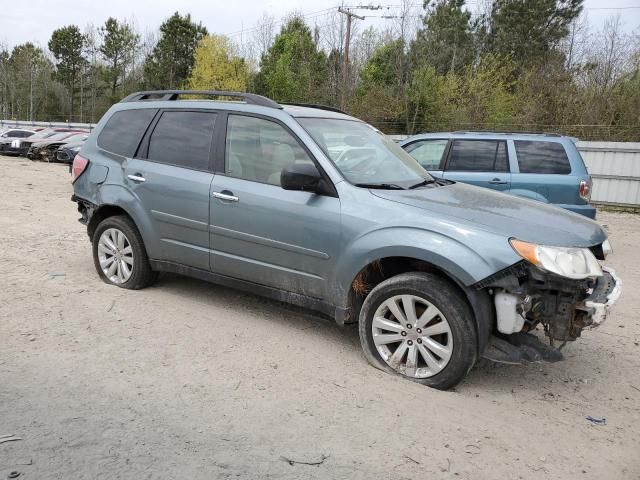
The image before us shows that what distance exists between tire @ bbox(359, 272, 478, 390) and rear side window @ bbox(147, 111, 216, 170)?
199cm

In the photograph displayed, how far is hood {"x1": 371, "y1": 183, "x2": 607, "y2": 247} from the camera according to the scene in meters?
3.47

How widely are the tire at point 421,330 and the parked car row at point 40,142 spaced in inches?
776

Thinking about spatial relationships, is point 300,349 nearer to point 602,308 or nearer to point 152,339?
point 152,339

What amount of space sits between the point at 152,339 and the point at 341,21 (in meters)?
42.9

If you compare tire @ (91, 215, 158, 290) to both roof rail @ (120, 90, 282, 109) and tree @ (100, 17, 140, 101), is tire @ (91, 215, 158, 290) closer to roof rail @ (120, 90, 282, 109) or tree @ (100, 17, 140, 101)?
roof rail @ (120, 90, 282, 109)

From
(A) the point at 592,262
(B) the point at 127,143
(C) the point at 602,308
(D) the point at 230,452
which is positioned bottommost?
(D) the point at 230,452

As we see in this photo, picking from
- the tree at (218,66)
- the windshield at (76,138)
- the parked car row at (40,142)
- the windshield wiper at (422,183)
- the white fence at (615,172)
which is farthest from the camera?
the tree at (218,66)

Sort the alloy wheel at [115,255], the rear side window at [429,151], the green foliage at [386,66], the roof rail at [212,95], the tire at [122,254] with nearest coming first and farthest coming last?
1. the roof rail at [212,95]
2. the tire at [122,254]
3. the alloy wheel at [115,255]
4. the rear side window at [429,151]
5. the green foliage at [386,66]

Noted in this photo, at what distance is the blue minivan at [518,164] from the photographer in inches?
297

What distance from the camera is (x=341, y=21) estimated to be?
43.1m

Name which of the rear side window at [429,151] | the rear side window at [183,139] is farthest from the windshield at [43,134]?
the rear side window at [183,139]

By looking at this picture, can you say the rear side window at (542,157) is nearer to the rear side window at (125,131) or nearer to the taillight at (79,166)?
the rear side window at (125,131)

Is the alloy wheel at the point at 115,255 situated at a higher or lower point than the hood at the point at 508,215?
lower

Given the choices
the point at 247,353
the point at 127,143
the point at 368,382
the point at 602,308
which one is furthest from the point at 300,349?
the point at 127,143
